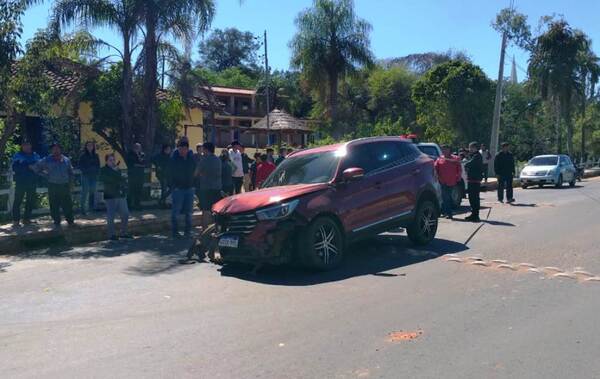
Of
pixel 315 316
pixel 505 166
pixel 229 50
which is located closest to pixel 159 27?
pixel 505 166

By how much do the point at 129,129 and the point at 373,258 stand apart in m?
9.34

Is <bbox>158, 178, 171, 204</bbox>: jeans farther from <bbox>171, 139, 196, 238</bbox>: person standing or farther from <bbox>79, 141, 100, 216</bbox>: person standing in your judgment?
<bbox>171, 139, 196, 238</bbox>: person standing

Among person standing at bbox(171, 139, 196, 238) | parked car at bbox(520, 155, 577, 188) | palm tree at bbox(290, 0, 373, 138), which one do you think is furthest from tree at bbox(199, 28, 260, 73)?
person standing at bbox(171, 139, 196, 238)

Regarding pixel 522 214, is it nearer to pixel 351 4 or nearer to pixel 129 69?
pixel 129 69

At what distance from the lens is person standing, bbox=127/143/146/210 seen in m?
15.0

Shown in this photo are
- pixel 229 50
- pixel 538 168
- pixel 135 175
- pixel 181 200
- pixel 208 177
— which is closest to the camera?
pixel 208 177

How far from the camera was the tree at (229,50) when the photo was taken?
87250 millimetres

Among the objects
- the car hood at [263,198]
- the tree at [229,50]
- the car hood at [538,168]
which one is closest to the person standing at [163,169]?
the car hood at [263,198]

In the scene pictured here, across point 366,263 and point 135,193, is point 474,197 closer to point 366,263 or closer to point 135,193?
point 366,263

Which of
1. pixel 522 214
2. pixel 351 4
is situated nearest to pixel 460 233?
pixel 522 214

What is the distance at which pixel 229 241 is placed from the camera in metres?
8.72

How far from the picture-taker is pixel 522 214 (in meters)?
15.4

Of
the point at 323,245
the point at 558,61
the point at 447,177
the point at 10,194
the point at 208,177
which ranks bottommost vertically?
the point at 323,245

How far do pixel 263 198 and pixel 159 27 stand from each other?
29.9 feet
